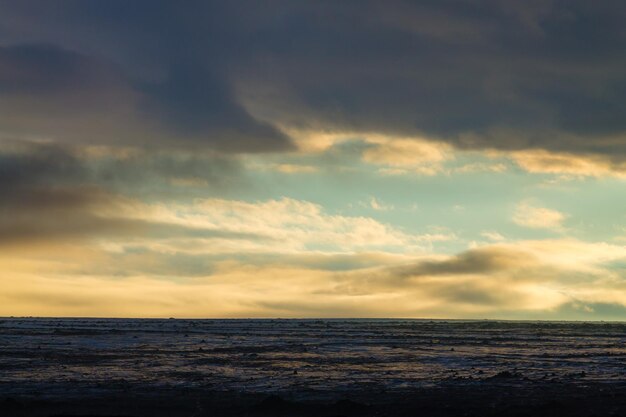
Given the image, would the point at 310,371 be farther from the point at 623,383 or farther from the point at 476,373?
the point at 623,383

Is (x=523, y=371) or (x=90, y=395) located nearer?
(x=90, y=395)

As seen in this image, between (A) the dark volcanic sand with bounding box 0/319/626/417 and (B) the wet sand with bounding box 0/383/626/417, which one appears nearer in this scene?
(B) the wet sand with bounding box 0/383/626/417

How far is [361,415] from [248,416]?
177 inches

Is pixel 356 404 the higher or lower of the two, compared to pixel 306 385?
higher

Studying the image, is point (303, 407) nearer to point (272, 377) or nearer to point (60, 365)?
point (272, 377)

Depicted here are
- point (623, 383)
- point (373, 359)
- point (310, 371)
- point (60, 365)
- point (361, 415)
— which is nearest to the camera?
point (361, 415)

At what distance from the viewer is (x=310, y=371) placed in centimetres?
4594

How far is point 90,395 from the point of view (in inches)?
1286

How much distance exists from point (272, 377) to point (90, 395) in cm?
1241

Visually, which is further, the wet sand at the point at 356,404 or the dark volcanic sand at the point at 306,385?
the dark volcanic sand at the point at 306,385

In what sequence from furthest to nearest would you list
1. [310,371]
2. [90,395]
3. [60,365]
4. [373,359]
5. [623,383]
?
1. [373,359]
2. [60,365]
3. [310,371]
4. [623,383]
5. [90,395]

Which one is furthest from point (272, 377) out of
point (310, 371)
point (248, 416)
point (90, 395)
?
point (248, 416)

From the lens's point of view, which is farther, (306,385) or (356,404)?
(306,385)

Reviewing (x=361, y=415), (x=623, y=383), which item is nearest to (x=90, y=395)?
(x=361, y=415)
